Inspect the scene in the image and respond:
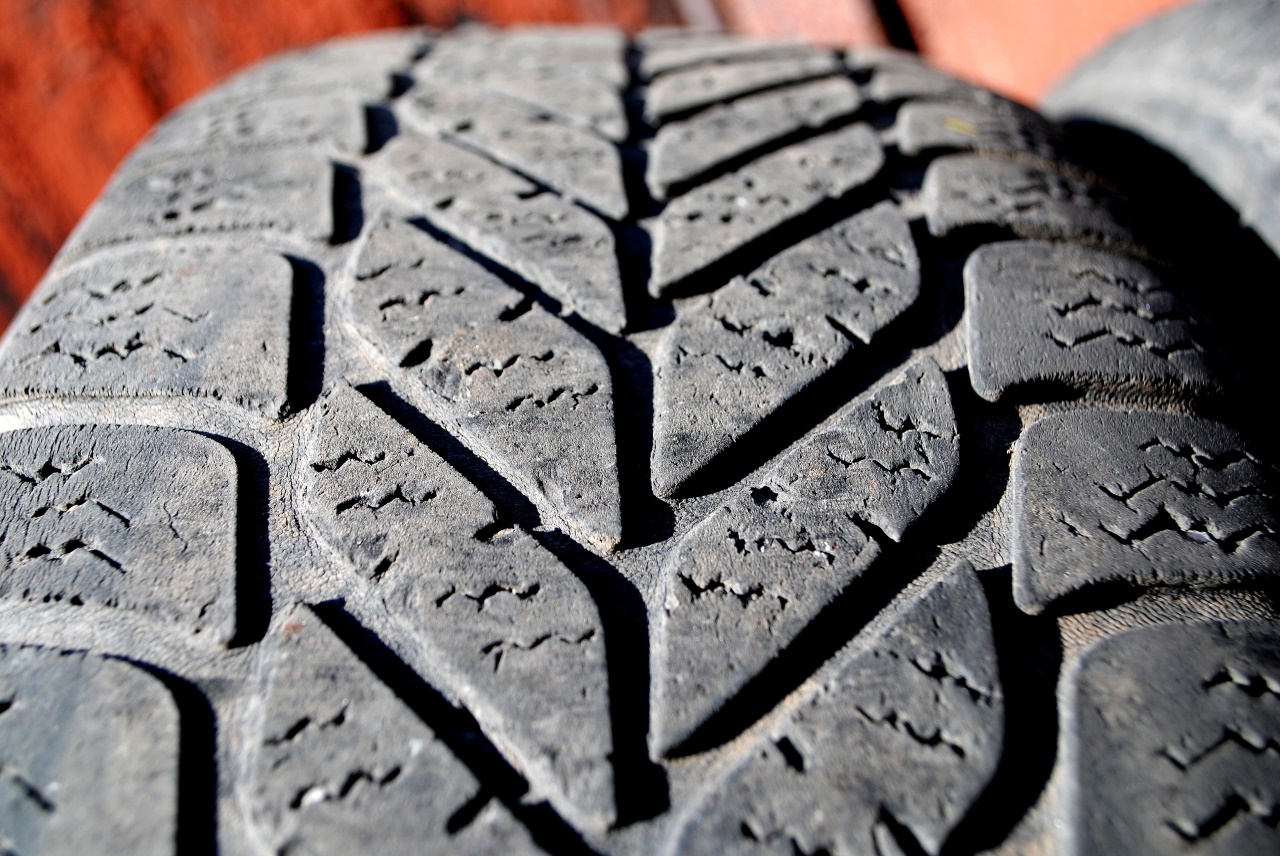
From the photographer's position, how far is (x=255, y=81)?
4.56ft

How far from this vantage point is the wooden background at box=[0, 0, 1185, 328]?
1721 millimetres

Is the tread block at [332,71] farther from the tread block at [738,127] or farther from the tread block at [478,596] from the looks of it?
the tread block at [478,596]

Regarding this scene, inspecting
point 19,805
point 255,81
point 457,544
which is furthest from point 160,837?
point 255,81

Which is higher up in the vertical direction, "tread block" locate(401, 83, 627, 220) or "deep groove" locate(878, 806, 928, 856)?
"tread block" locate(401, 83, 627, 220)

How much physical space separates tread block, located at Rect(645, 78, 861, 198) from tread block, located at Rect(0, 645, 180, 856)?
0.70 meters

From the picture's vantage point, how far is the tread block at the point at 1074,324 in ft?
2.61

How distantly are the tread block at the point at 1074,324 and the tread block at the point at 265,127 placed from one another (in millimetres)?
751

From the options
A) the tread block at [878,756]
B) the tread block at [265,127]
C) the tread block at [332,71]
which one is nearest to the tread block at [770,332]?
the tread block at [878,756]

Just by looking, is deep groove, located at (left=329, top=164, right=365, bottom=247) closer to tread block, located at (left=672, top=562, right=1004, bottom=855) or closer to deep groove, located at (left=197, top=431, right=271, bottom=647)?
deep groove, located at (left=197, top=431, right=271, bottom=647)

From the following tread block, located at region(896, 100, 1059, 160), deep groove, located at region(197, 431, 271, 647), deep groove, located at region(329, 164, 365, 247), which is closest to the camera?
deep groove, located at region(197, 431, 271, 647)

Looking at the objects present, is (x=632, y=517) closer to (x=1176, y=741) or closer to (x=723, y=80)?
(x=1176, y=741)

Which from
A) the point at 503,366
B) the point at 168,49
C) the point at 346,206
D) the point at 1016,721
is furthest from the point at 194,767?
the point at 168,49

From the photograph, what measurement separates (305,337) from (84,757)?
0.40m

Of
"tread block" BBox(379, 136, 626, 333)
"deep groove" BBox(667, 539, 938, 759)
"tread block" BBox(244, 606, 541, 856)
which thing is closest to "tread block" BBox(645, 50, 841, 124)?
"tread block" BBox(379, 136, 626, 333)
